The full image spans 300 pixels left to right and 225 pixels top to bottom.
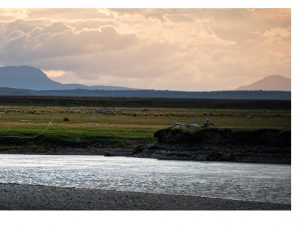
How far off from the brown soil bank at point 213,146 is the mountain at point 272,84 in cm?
636

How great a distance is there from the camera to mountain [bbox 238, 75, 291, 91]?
19.7 m

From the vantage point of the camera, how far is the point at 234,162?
29.8 meters

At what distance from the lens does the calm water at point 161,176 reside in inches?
819

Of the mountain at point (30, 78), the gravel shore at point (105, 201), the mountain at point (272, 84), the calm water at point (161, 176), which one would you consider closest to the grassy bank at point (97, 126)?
the calm water at point (161, 176)

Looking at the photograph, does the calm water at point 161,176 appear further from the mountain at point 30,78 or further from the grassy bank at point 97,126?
the grassy bank at point 97,126

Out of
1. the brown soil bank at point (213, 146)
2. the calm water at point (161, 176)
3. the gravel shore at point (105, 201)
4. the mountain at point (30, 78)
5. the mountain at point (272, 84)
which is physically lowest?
the gravel shore at point (105, 201)

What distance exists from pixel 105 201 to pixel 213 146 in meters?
14.1

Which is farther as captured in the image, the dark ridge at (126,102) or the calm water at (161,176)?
the dark ridge at (126,102)

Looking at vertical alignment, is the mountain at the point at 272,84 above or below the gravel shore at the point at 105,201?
above

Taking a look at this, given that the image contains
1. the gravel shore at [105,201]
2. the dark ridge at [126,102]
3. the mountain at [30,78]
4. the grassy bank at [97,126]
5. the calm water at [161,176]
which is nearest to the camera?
the gravel shore at [105,201]
